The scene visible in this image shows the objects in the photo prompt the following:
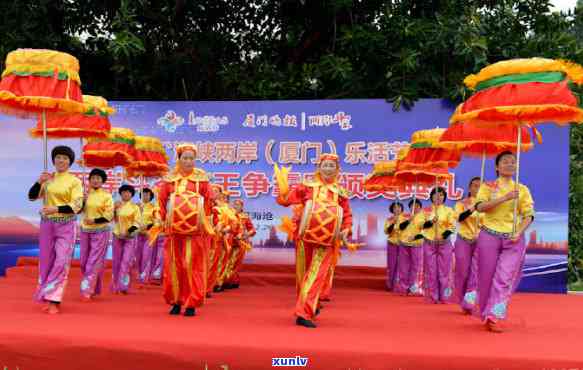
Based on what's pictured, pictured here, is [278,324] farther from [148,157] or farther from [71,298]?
[148,157]

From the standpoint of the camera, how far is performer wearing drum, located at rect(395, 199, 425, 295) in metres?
7.96

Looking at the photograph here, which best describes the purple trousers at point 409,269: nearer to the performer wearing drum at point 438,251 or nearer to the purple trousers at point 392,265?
the purple trousers at point 392,265

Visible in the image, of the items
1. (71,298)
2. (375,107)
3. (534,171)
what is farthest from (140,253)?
(534,171)

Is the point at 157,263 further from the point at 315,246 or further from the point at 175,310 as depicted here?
the point at 315,246

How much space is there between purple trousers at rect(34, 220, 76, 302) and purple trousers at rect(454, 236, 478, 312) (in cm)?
321

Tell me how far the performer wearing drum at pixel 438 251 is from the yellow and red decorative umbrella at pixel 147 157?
3.16 meters

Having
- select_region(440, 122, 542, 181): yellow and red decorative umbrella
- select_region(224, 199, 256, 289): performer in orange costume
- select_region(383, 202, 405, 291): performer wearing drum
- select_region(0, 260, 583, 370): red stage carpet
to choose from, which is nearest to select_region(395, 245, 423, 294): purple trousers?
select_region(383, 202, 405, 291): performer wearing drum

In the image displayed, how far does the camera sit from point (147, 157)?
7.51 metres

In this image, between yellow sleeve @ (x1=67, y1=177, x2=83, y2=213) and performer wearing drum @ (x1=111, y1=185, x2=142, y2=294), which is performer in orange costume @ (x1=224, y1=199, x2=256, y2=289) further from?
yellow sleeve @ (x1=67, y1=177, x2=83, y2=213)

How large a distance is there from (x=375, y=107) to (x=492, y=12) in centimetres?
307

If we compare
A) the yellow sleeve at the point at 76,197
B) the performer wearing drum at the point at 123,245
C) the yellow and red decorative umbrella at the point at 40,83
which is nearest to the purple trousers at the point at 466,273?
the yellow sleeve at the point at 76,197

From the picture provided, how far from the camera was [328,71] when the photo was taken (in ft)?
32.6

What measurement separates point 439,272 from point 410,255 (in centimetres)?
136

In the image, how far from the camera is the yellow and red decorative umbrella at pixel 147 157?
294 inches
